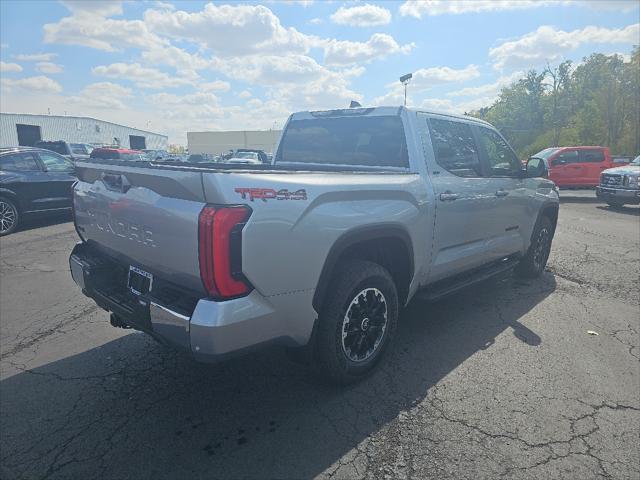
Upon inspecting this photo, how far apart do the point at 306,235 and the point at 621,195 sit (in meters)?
14.1

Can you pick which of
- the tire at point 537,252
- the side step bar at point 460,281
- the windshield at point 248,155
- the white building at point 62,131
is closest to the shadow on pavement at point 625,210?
the tire at point 537,252

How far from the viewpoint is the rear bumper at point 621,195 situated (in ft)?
41.3

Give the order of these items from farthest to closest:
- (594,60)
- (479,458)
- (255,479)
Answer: (594,60) < (479,458) < (255,479)

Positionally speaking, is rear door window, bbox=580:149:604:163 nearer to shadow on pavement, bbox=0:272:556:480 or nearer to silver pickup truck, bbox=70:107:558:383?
silver pickup truck, bbox=70:107:558:383

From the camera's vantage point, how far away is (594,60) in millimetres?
43719

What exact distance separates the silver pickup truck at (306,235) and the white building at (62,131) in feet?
145

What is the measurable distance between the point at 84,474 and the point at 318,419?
1342mm

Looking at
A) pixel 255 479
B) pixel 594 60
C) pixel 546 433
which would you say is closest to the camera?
pixel 255 479

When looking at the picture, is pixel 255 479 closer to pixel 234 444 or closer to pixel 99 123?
pixel 234 444

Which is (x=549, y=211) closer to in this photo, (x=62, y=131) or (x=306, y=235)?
(x=306, y=235)

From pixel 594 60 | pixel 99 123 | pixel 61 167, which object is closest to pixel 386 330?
pixel 61 167

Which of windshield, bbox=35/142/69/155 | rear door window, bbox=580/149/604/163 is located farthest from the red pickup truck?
windshield, bbox=35/142/69/155

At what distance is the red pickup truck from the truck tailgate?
55.3 feet

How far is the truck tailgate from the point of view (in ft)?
7.11
